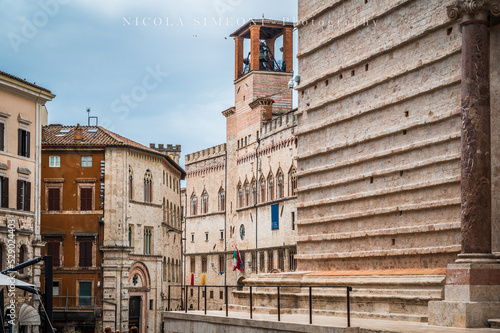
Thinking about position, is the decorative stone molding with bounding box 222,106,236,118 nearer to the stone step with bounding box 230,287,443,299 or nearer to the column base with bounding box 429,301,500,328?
the stone step with bounding box 230,287,443,299

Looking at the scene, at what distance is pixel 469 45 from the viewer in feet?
52.5

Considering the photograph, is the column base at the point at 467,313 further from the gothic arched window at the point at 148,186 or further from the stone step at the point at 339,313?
the gothic arched window at the point at 148,186

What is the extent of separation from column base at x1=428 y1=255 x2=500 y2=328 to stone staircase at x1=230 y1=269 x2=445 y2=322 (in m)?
0.89

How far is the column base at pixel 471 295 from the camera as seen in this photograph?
15.2 metres

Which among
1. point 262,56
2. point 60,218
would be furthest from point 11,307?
point 262,56

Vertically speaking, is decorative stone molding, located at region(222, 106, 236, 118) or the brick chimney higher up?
decorative stone molding, located at region(222, 106, 236, 118)

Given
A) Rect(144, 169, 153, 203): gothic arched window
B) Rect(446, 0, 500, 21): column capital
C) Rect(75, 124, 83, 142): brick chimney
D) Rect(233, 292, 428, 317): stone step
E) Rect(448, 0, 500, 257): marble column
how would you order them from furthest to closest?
1. Rect(144, 169, 153, 203): gothic arched window
2. Rect(75, 124, 83, 142): brick chimney
3. Rect(233, 292, 428, 317): stone step
4. Rect(446, 0, 500, 21): column capital
5. Rect(448, 0, 500, 257): marble column

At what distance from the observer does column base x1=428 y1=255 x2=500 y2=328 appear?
49.8 ft

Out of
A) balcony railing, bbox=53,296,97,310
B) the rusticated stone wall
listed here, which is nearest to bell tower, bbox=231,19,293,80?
balcony railing, bbox=53,296,97,310

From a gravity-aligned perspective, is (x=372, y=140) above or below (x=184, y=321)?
above

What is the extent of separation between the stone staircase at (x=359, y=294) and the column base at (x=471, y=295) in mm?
887

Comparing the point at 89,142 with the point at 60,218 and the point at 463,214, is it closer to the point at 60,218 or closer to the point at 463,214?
the point at 60,218

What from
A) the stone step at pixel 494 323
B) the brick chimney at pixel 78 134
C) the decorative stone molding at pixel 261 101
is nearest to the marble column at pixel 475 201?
the stone step at pixel 494 323

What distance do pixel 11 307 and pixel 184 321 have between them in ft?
54.1
